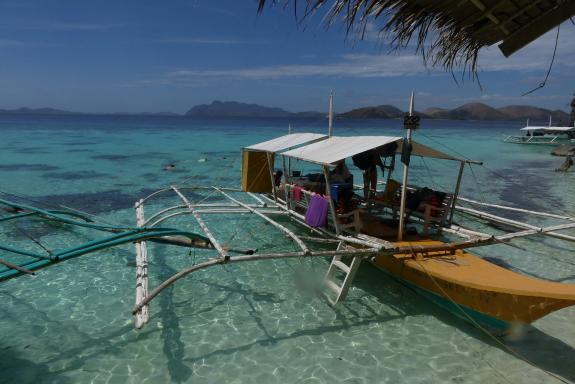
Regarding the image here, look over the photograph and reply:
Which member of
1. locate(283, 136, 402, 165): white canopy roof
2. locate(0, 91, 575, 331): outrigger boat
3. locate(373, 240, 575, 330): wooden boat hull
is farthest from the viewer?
locate(283, 136, 402, 165): white canopy roof

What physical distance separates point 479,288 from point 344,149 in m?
3.67

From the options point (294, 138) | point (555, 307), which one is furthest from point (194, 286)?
point (555, 307)

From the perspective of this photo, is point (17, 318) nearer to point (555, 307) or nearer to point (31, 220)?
point (31, 220)

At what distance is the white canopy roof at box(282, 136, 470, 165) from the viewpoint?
302 inches

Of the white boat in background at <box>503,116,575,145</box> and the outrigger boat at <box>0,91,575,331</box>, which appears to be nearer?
the outrigger boat at <box>0,91,575,331</box>

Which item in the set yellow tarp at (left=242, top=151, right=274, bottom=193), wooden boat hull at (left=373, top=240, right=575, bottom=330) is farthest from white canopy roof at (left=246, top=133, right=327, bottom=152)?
wooden boat hull at (left=373, top=240, right=575, bottom=330)

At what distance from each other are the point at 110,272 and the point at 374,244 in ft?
19.8

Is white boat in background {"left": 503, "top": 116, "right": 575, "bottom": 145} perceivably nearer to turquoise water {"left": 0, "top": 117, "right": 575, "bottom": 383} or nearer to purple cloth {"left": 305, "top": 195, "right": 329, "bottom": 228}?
turquoise water {"left": 0, "top": 117, "right": 575, "bottom": 383}

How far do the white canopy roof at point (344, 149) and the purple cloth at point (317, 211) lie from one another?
0.86 metres

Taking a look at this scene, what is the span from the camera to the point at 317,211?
8.52 metres

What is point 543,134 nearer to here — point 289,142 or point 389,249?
point 289,142

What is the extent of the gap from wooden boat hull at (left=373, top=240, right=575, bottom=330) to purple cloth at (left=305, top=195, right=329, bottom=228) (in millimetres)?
1424

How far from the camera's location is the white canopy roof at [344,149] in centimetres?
766

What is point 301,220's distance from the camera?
9.82 metres
